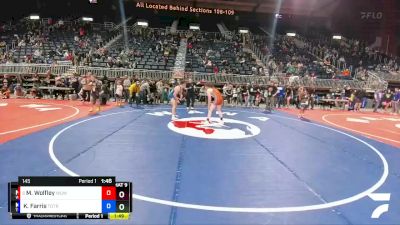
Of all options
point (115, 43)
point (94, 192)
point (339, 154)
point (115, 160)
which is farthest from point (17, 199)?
point (115, 43)

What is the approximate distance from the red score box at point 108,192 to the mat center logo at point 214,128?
5.60 meters

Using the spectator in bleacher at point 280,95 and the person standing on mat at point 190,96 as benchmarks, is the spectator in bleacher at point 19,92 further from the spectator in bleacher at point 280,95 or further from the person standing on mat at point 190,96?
the spectator in bleacher at point 280,95

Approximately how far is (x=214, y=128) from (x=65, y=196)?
711cm

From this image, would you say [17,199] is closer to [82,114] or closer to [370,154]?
[370,154]

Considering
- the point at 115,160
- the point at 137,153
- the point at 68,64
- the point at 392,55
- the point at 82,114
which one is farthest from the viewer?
the point at 392,55

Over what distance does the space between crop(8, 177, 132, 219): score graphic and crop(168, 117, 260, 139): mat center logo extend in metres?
5.63

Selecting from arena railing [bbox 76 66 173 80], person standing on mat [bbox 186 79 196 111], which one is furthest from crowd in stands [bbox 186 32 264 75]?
person standing on mat [bbox 186 79 196 111]

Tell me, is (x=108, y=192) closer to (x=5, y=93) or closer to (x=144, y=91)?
(x=144, y=91)

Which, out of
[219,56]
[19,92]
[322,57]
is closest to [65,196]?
[19,92]

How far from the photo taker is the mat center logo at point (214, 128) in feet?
29.9

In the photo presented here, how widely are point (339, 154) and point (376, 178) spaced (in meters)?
1.64

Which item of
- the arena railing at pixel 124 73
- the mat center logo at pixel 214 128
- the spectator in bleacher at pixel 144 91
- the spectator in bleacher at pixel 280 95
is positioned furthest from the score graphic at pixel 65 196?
the arena railing at pixel 124 73

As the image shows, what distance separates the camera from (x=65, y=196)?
3.21 m

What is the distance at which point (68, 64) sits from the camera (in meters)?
21.7
